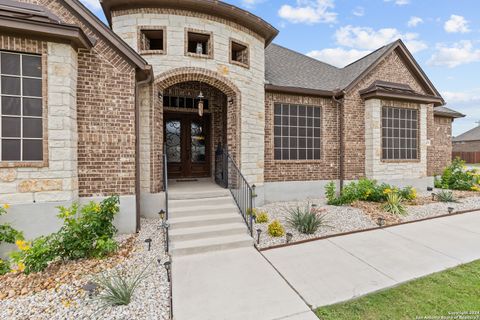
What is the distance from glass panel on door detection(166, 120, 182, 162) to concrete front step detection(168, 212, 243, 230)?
3.54m

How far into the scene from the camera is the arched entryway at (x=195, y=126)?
7.78m

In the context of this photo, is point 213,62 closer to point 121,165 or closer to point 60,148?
point 121,165

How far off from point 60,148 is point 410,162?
1209cm

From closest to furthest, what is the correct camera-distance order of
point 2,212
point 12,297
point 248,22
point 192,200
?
1. point 12,297
2. point 2,212
3. point 192,200
4. point 248,22

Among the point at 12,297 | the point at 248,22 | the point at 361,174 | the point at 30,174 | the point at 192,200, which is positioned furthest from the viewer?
the point at 361,174

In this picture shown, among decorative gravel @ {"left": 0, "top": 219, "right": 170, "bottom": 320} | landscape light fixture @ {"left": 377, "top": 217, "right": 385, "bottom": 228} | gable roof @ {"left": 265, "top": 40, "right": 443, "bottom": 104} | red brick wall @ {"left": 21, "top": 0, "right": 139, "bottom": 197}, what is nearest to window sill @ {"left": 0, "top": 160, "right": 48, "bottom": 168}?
red brick wall @ {"left": 21, "top": 0, "right": 139, "bottom": 197}

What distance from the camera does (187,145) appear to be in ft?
27.9

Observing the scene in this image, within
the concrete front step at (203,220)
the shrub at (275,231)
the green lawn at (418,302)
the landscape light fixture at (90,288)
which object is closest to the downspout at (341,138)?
the shrub at (275,231)

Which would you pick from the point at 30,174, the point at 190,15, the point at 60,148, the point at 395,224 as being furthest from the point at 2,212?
the point at 395,224

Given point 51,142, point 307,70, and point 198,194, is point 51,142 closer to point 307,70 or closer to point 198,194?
point 198,194

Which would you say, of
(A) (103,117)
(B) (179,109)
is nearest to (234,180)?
(B) (179,109)

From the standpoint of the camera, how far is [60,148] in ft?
15.3

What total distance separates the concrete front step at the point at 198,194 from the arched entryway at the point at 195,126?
1.42m

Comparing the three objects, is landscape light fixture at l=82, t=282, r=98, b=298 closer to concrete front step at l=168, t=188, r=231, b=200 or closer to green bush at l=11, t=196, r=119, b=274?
green bush at l=11, t=196, r=119, b=274
